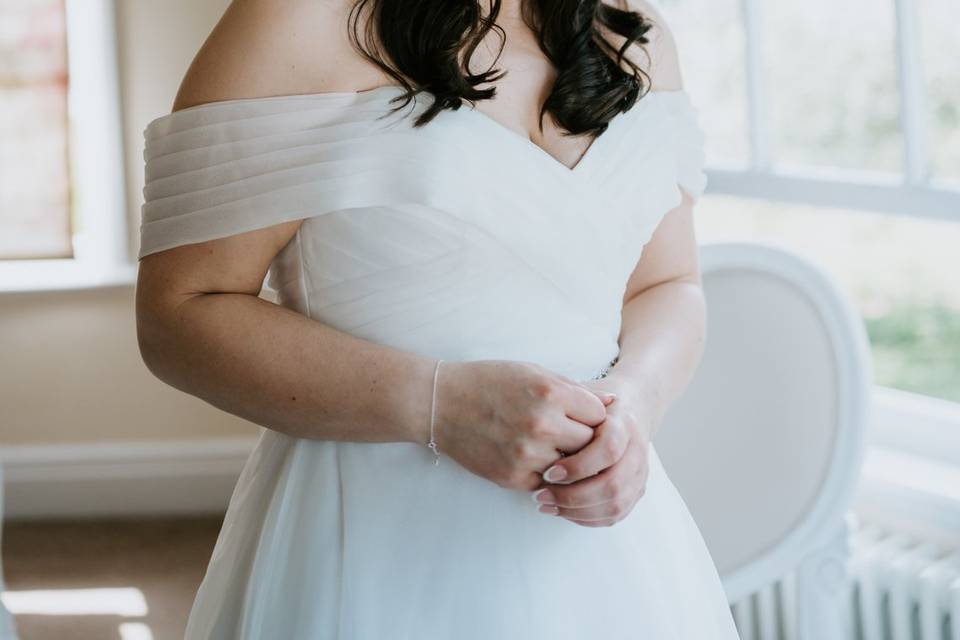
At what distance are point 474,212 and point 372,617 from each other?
39 cm

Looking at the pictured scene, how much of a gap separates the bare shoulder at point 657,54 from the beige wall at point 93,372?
2.73 metres

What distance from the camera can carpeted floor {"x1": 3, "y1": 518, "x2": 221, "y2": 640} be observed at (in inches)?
123

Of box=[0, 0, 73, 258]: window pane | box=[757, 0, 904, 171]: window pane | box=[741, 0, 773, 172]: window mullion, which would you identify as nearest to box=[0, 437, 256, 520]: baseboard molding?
box=[0, 0, 73, 258]: window pane

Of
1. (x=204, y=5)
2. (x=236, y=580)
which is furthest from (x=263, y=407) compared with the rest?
(x=204, y=5)

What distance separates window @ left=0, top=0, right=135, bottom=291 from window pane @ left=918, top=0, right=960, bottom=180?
2.58m

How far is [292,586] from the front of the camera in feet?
3.58

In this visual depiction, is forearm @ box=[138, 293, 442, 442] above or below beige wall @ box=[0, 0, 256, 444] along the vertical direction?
above

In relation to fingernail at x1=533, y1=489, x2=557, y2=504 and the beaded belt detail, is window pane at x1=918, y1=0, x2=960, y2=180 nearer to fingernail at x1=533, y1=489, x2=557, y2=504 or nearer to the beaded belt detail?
the beaded belt detail

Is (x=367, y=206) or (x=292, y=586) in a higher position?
(x=367, y=206)

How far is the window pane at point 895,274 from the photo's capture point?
2479 millimetres

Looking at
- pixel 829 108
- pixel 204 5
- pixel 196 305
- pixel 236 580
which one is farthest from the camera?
pixel 204 5

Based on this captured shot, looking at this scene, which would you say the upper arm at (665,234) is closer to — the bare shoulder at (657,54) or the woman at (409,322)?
the bare shoulder at (657,54)

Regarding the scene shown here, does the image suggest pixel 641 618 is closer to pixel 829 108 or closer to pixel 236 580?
pixel 236 580

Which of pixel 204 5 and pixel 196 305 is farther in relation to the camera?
pixel 204 5
